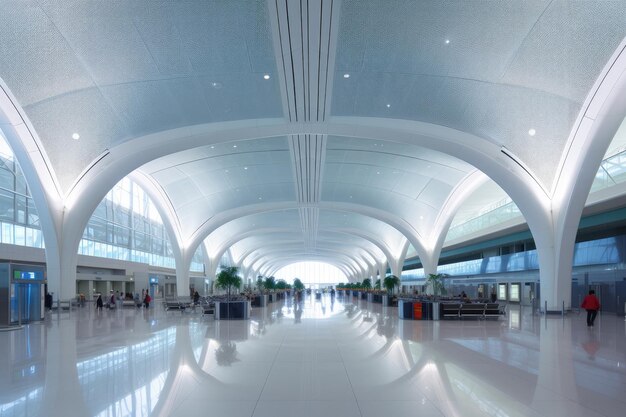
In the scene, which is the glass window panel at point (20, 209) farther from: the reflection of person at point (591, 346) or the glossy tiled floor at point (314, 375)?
the reflection of person at point (591, 346)

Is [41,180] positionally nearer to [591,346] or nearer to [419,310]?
[419,310]

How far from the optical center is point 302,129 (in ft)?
63.6

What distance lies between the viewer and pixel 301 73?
14695mm

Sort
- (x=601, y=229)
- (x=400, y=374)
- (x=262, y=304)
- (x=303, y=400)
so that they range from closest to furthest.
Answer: (x=303, y=400) → (x=400, y=374) → (x=601, y=229) → (x=262, y=304)

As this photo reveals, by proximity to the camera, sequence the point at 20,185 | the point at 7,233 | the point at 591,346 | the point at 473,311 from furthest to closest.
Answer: the point at 20,185
the point at 7,233
the point at 473,311
the point at 591,346

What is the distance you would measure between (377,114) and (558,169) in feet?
20.6

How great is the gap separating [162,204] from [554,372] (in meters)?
26.4

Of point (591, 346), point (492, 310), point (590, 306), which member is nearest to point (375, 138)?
point (492, 310)

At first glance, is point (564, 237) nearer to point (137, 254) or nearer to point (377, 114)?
point (377, 114)

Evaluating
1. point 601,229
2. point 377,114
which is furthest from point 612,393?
point 601,229

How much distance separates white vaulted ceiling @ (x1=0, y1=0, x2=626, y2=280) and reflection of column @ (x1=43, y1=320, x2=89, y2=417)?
7.11m

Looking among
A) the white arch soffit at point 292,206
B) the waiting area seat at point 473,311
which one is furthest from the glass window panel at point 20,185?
the waiting area seat at point 473,311

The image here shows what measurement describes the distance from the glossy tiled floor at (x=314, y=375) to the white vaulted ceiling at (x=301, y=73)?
22.2 ft

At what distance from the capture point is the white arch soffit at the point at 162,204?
2833 cm
